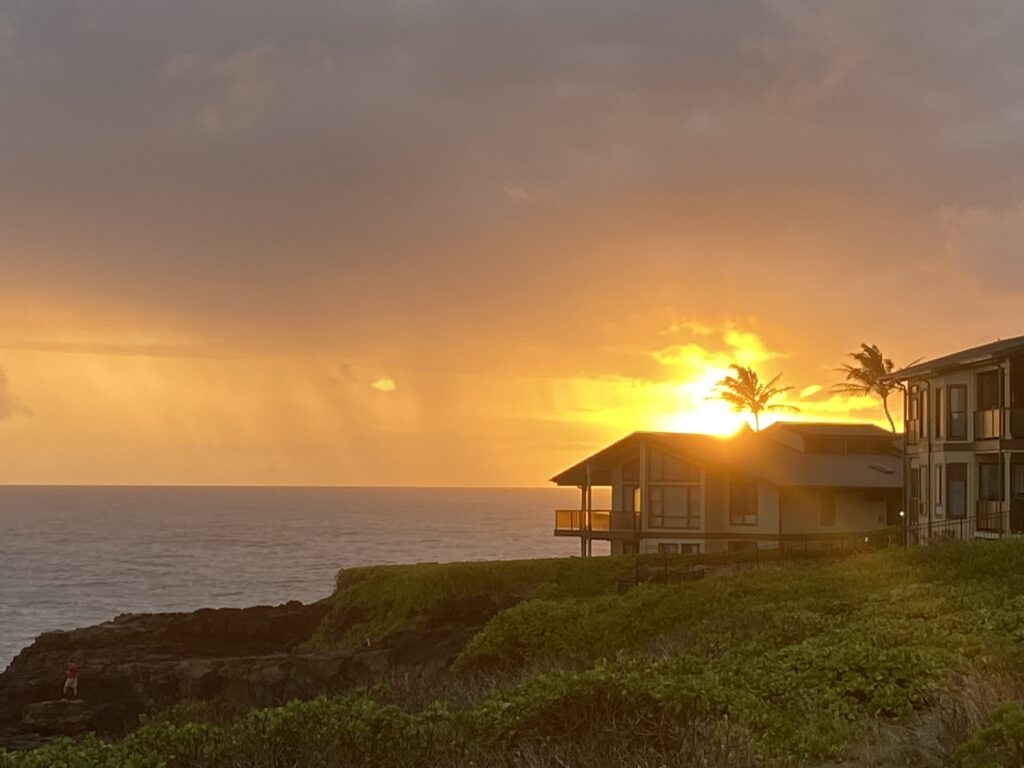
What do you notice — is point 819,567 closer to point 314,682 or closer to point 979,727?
point 314,682

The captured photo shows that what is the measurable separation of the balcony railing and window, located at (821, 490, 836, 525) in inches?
416

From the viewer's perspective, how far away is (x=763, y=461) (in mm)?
61375

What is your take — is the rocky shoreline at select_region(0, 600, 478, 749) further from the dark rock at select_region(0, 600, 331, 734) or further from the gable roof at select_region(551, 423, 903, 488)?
the gable roof at select_region(551, 423, 903, 488)

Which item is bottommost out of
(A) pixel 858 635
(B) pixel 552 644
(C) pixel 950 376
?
(B) pixel 552 644

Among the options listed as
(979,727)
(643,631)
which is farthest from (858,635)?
(643,631)

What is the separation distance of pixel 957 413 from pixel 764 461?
1397 centimetres

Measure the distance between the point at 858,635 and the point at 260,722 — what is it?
11.0 meters

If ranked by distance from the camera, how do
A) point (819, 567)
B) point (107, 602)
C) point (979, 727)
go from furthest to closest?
point (107, 602)
point (819, 567)
point (979, 727)

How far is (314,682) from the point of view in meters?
40.3

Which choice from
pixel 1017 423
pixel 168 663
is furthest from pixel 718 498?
pixel 168 663

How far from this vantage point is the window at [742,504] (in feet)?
192

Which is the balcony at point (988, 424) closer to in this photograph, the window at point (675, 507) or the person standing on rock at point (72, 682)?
the window at point (675, 507)

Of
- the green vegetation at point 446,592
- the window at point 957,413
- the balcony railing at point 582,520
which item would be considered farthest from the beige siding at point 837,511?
the green vegetation at point 446,592

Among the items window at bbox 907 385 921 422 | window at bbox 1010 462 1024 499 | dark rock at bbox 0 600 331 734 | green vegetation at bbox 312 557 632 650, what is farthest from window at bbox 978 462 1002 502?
dark rock at bbox 0 600 331 734
